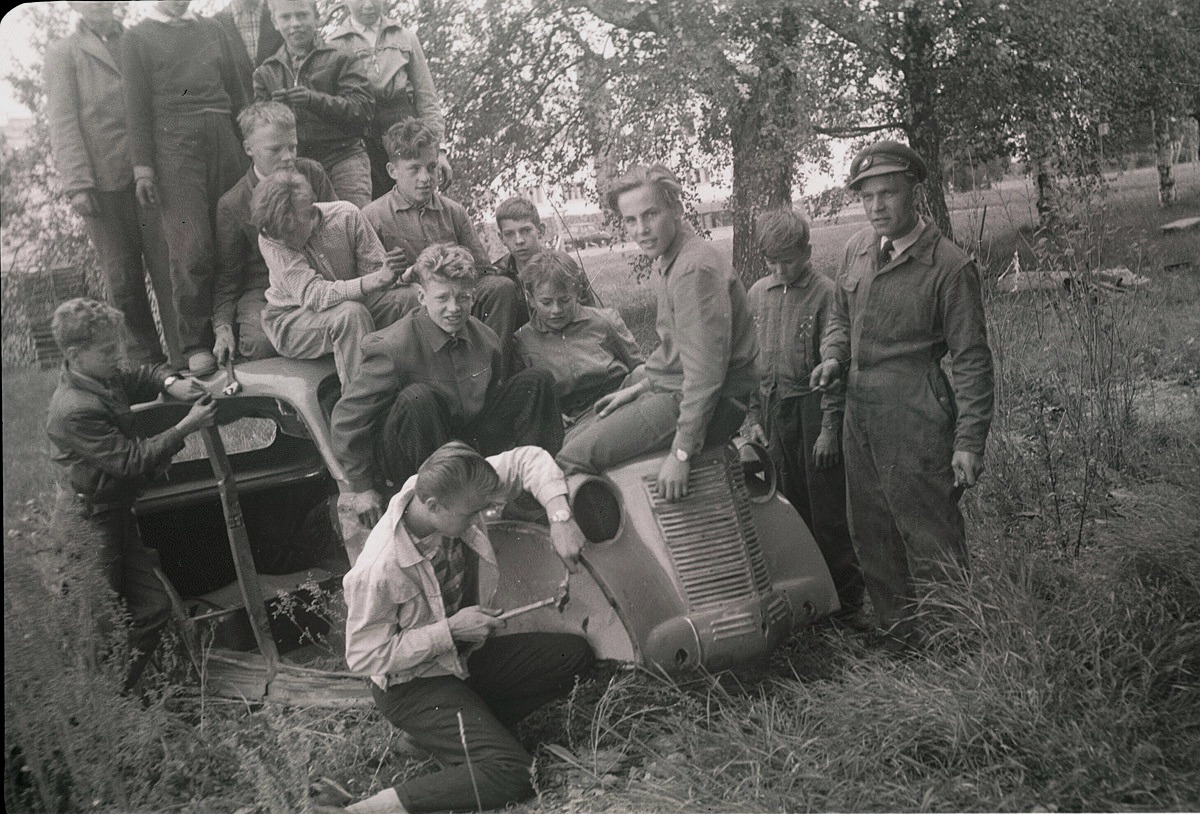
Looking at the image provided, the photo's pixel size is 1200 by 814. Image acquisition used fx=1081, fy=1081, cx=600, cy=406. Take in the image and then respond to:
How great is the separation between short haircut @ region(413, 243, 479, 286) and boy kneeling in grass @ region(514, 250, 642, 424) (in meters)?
0.20

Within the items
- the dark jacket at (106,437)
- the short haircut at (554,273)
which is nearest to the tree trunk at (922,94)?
the short haircut at (554,273)

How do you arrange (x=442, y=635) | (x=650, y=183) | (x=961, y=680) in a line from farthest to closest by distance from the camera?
1. (x=650, y=183)
2. (x=961, y=680)
3. (x=442, y=635)

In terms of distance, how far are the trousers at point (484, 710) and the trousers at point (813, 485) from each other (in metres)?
0.93

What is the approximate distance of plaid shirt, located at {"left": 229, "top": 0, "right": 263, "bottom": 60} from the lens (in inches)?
146

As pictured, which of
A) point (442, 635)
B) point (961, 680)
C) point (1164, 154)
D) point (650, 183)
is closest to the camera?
point (442, 635)

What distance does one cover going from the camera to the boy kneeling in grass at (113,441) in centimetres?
358

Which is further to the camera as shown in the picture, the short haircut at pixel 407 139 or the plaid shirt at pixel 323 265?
the short haircut at pixel 407 139

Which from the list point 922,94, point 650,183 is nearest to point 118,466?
point 650,183

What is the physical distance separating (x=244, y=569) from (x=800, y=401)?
6.76ft

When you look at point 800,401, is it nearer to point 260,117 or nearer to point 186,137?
point 260,117

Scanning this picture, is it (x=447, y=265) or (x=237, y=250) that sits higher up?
(x=237, y=250)

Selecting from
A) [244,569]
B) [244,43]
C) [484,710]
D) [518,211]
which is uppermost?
[244,43]

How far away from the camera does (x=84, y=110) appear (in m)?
3.61

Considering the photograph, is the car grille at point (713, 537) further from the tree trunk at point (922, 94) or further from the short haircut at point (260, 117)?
the short haircut at point (260, 117)
